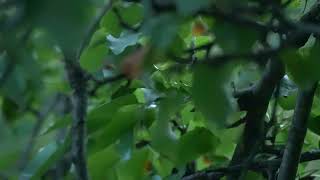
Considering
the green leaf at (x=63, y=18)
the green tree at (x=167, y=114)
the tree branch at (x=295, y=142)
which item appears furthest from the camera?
the tree branch at (x=295, y=142)

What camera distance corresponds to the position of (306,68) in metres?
0.56

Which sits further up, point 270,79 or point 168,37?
point 168,37

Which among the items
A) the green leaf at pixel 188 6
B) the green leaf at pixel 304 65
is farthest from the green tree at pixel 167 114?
the green leaf at pixel 188 6

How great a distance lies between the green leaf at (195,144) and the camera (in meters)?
1.08

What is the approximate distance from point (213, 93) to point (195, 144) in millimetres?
603

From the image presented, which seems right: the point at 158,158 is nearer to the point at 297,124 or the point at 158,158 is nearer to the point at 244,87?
the point at 244,87

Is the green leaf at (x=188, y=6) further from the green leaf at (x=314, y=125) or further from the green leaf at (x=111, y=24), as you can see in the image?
the green leaf at (x=314, y=125)

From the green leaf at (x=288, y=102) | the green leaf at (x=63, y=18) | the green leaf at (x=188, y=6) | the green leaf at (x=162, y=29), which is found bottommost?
the green leaf at (x=288, y=102)

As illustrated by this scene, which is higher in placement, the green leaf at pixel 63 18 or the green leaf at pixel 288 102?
the green leaf at pixel 63 18

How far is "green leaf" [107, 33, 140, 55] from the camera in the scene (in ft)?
3.11

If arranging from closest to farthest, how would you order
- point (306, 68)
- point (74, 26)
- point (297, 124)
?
point (74, 26), point (306, 68), point (297, 124)

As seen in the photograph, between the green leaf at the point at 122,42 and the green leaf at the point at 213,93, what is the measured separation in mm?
405

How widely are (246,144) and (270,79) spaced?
0.13 metres

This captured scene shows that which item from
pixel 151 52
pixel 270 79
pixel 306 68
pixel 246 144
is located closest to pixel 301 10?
pixel 270 79
